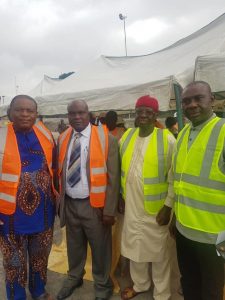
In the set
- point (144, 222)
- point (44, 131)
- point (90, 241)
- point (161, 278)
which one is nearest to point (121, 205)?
point (144, 222)

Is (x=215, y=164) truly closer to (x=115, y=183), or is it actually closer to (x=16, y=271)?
(x=115, y=183)

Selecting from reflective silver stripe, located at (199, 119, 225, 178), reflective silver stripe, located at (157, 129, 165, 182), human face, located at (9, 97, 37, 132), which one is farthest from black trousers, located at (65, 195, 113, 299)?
reflective silver stripe, located at (199, 119, 225, 178)

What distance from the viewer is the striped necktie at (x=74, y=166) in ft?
9.68

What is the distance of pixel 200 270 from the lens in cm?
230

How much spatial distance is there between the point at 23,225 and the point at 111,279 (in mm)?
1174

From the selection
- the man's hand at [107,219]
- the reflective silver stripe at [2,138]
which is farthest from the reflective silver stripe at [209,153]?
the reflective silver stripe at [2,138]

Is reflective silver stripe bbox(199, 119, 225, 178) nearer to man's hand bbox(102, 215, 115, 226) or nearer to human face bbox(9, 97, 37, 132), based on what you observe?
man's hand bbox(102, 215, 115, 226)

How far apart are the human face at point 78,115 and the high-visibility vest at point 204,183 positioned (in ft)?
3.67

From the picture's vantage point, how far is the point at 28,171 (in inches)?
109

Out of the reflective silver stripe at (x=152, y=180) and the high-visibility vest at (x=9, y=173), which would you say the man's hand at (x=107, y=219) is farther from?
the high-visibility vest at (x=9, y=173)

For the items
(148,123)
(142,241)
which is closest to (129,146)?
(148,123)

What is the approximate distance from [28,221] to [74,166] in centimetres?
64

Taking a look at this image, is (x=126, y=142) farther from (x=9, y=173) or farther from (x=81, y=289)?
(x=81, y=289)

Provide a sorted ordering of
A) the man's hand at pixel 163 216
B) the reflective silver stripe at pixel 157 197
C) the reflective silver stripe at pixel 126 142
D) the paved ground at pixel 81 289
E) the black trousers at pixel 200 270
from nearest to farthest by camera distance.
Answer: the black trousers at pixel 200 270, the man's hand at pixel 163 216, the reflective silver stripe at pixel 157 197, the reflective silver stripe at pixel 126 142, the paved ground at pixel 81 289
